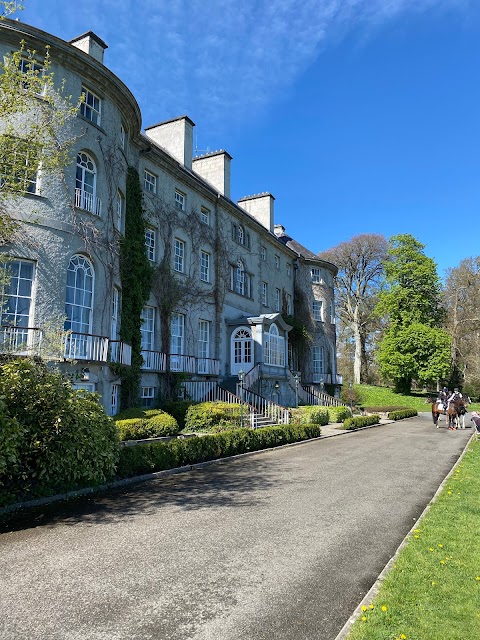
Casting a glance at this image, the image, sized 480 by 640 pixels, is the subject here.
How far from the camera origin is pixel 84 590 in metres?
4.62

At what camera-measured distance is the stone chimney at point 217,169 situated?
97.1ft

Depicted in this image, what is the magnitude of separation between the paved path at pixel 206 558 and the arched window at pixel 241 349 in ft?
48.9

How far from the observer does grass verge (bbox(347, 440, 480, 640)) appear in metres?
3.83

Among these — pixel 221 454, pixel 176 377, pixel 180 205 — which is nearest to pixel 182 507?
pixel 221 454

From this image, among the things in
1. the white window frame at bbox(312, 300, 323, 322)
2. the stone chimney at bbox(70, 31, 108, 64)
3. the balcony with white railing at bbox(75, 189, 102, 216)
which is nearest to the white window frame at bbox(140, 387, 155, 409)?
the balcony with white railing at bbox(75, 189, 102, 216)

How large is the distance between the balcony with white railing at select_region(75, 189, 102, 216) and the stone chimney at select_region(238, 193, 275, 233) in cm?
2114

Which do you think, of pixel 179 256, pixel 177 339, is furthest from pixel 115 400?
pixel 179 256

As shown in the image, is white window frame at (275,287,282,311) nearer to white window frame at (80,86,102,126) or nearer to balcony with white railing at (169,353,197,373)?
balcony with white railing at (169,353,197,373)

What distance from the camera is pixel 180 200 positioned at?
78.0 ft

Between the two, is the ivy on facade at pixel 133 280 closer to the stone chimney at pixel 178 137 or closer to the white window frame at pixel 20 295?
the white window frame at pixel 20 295

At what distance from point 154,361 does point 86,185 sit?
794cm

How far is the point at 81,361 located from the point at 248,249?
1763 centimetres

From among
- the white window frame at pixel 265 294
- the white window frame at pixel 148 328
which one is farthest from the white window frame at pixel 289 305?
the white window frame at pixel 148 328

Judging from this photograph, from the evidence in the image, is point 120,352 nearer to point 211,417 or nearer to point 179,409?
point 179,409
